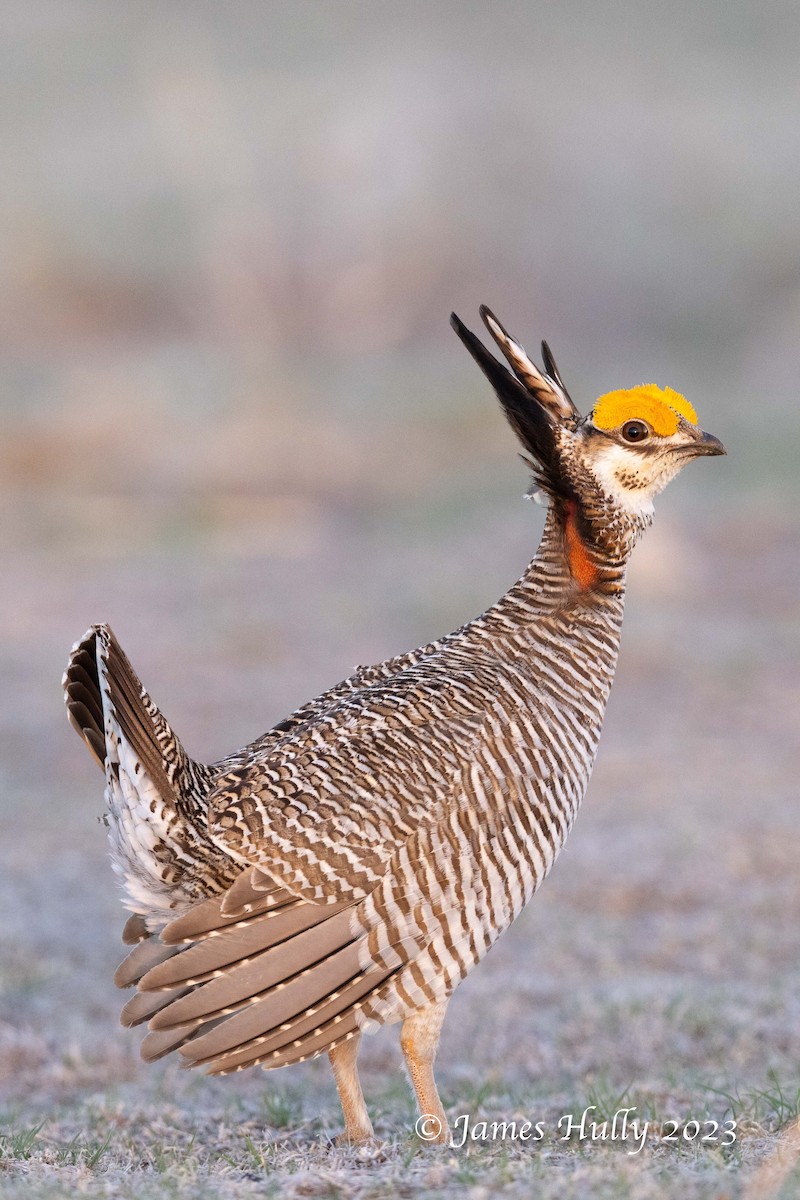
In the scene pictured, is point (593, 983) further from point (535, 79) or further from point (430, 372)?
point (535, 79)

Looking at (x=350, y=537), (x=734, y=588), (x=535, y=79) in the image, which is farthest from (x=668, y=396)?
(x=535, y=79)

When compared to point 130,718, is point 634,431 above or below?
above

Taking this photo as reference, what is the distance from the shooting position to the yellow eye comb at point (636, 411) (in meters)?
4.76

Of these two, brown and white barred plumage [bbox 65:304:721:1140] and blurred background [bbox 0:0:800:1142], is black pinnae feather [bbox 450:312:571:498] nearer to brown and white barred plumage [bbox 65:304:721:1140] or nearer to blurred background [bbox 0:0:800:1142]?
brown and white barred plumage [bbox 65:304:721:1140]

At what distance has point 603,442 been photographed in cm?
476

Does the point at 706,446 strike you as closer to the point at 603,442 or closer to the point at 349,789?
the point at 603,442

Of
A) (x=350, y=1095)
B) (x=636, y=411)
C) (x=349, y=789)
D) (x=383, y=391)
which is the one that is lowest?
(x=350, y=1095)

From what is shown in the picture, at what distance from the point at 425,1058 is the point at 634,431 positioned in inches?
78.5

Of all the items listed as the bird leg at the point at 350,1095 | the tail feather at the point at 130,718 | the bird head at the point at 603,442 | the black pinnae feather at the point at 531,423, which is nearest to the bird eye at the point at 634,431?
the bird head at the point at 603,442

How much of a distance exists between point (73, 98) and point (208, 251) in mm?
18721

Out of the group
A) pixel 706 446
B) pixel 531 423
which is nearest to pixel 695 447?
pixel 706 446

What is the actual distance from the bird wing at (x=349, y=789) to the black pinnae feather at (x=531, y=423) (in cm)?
80

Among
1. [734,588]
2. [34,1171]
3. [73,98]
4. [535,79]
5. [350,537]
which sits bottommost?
[34,1171]

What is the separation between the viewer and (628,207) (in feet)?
178
